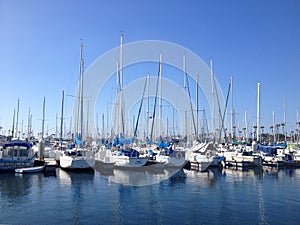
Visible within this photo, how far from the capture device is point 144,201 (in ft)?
72.5

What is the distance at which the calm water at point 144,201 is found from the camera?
17.4 m

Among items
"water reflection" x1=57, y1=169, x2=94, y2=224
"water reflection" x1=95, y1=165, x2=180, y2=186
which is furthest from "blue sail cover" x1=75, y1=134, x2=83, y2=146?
"water reflection" x1=95, y1=165, x2=180, y2=186

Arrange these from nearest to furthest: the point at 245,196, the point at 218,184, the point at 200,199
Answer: the point at 200,199
the point at 245,196
the point at 218,184

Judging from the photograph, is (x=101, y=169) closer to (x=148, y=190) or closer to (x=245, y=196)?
(x=148, y=190)

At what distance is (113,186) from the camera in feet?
93.4

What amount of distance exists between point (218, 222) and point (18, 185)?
21.2 metres

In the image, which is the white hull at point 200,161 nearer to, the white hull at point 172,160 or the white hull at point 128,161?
the white hull at point 172,160

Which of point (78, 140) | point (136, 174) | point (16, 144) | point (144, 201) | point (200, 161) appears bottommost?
point (136, 174)

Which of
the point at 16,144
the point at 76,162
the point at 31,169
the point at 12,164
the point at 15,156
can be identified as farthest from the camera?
the point at 16,144

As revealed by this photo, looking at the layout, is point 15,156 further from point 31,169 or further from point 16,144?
point 31,169

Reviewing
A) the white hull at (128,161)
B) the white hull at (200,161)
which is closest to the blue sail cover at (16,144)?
the white hull at (128,161)

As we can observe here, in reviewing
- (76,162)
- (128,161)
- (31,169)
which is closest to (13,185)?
(31,169)

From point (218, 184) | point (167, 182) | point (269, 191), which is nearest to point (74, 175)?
point (167, 182)

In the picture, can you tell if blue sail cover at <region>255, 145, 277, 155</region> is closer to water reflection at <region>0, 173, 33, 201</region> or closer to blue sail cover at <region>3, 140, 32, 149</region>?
blue sail cover at <region>3, 140, 32, 149</region>
